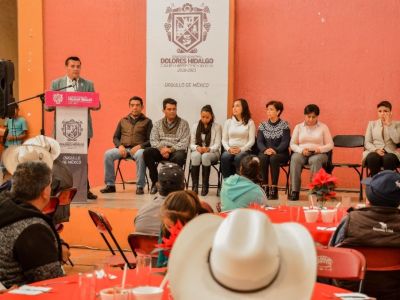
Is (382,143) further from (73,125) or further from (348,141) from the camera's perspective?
(73,125)

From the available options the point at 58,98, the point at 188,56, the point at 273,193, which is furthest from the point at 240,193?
the point at 188,56

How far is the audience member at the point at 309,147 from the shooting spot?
768 cm

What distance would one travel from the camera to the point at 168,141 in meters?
8.19

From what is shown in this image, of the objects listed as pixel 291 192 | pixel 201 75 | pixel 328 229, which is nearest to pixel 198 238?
pixel 328 229

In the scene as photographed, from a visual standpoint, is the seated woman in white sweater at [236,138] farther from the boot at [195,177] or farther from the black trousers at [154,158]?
the black trousers at [154,158]

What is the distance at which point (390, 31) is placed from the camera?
28.6 feet

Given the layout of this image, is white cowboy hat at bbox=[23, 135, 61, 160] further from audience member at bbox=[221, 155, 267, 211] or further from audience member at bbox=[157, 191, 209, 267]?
audience member at bbox=[157, 191, 209, 267]

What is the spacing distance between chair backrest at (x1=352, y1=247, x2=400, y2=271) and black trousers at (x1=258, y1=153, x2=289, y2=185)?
4.28 metres

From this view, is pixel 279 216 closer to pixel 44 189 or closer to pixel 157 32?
pixel 44 189

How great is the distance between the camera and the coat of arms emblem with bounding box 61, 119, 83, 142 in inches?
278

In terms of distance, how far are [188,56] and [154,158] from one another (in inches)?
65.5

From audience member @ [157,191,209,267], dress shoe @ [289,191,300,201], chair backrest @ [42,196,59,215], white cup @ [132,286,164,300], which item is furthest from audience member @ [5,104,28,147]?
white cup @ [132,286,164,300]

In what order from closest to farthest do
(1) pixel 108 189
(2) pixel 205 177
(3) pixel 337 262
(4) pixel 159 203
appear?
(3) pixel 337 262, (4) pixel 159 203, (2) pixel 205 177, (1) pixel 108 189

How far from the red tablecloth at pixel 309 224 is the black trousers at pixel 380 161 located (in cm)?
294
